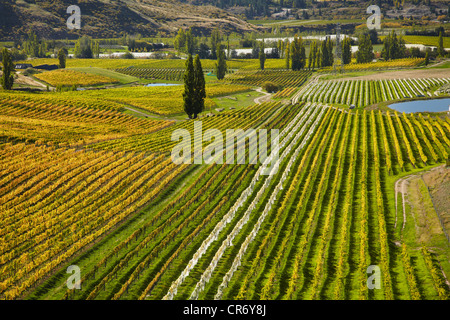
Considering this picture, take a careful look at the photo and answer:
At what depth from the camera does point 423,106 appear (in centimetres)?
10150

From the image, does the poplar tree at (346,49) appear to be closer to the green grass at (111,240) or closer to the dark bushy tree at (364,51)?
the dark bushy tree at (364,51)

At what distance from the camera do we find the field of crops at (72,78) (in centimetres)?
15615

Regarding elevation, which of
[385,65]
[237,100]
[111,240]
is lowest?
[111,240]

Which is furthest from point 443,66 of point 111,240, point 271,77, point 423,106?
point 111,240

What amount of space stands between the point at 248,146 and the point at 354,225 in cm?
2864

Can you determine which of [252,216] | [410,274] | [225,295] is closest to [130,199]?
[252,216]

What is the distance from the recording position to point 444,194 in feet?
143

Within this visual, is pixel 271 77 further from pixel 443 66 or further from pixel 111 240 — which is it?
pixel 111 240

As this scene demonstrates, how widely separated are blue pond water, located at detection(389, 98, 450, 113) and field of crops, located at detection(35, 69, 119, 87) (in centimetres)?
10740

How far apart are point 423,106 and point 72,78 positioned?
125 m

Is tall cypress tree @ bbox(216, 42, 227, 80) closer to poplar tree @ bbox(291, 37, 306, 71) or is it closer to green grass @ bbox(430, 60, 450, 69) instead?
poplar tree @ bbox(291, 37, 306, 71)

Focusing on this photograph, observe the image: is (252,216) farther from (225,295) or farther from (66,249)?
(66,249)

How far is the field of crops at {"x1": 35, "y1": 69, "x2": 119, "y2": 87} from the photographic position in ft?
512

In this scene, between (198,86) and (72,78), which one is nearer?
(198,86)
